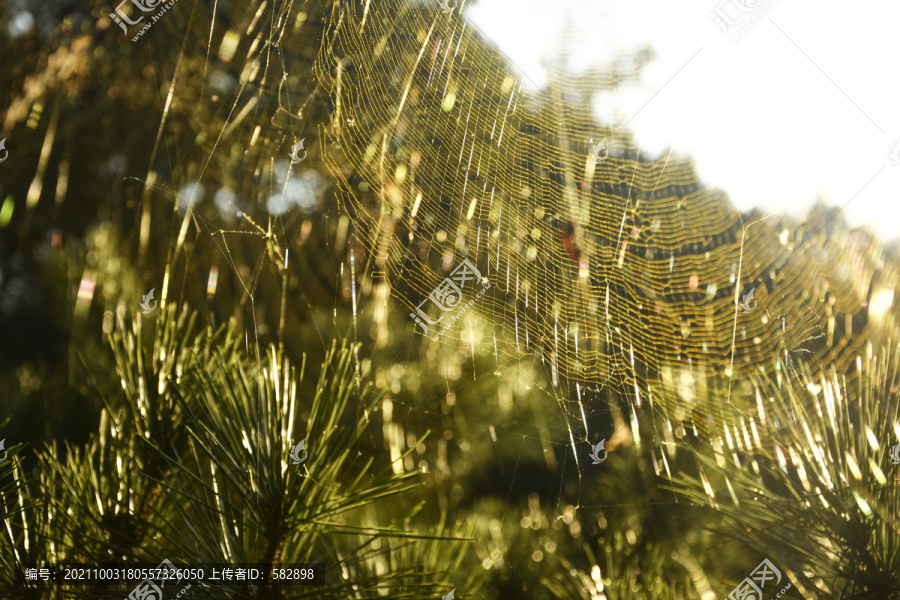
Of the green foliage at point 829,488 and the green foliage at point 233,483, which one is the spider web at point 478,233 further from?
the green foliage at point 233,483

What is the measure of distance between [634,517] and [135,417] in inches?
18.4

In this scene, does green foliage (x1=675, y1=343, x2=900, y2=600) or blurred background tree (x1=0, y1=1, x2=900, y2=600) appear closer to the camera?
green foliage (x1=675, y1=343, x2=900, y2=600)

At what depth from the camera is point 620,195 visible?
0.97m

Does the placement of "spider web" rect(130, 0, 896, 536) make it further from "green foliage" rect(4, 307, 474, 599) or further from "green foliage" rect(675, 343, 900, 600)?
"green foliage" rect(4, 307, 474, 599)

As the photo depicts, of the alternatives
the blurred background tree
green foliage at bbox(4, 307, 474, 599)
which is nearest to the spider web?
the blurred background tree

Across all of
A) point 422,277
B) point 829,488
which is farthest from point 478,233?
point 829,488

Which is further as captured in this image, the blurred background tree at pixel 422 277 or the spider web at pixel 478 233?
the spider web at pixel 478 233

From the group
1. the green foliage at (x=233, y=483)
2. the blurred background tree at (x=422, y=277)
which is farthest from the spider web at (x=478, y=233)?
the green foliage at (x=233, y=483)

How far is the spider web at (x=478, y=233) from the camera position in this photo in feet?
1.78

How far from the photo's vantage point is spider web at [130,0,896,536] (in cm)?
54

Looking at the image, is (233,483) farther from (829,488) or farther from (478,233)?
(478,233)

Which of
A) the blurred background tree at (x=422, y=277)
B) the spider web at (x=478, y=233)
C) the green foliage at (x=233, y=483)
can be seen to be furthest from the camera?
the spider web at (x=478, y=233)

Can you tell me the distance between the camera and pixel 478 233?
857 millimetres

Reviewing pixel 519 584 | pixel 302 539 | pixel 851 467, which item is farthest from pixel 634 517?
pixel 302 539
